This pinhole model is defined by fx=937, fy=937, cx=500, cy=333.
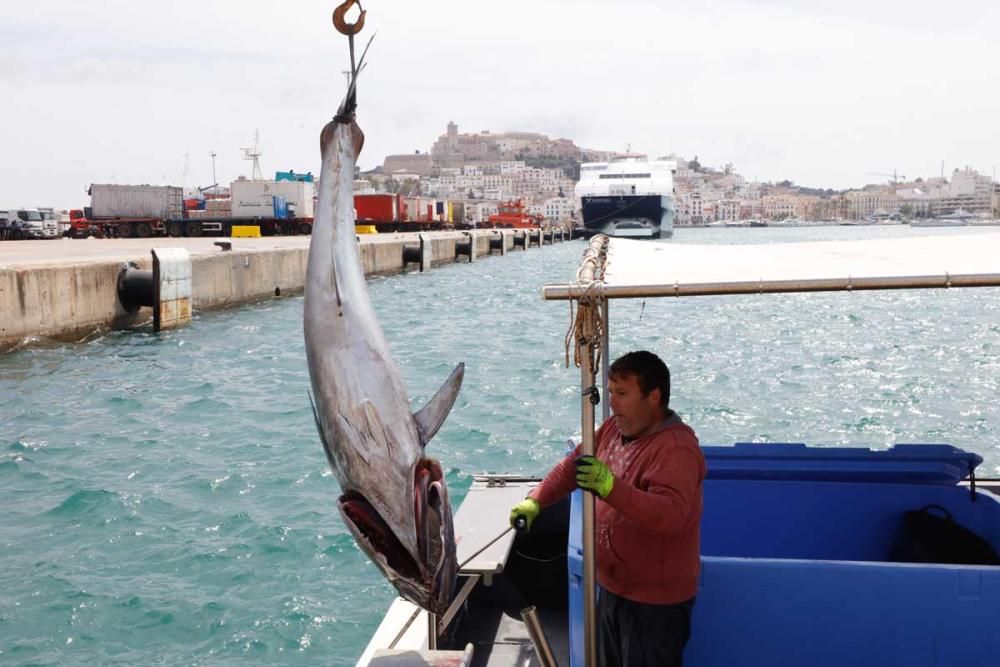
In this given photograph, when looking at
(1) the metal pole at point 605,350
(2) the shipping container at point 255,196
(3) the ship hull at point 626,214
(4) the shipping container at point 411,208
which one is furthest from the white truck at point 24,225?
(3) the ship hull at point 626,214

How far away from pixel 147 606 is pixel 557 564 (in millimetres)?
3978

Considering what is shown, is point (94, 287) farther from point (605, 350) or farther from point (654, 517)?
point (654, 517)

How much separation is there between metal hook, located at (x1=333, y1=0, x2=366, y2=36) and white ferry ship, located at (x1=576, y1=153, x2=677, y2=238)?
78.0 metres

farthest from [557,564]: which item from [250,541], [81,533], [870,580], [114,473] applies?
[114,473]

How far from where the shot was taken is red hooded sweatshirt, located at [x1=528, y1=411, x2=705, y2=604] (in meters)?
3.07

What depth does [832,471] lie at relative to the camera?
16.5 feet

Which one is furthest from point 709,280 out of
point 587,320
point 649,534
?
point 649,534

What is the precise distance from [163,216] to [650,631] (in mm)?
57650

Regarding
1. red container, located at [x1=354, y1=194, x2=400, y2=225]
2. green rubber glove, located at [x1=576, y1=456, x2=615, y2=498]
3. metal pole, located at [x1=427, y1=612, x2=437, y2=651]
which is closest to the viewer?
green rubber glove, located at [x1=576, y1=456, x2=615, y2=498]

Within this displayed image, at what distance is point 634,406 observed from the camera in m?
3.31

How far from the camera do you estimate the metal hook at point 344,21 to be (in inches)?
102

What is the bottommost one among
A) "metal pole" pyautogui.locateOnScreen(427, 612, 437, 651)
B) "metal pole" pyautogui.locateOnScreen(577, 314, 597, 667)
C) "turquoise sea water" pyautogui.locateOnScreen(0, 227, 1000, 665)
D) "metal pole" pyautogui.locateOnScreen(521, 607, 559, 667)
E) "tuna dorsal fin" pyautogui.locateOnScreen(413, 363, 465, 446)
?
"turquoise sea water" pyautogui.locateOnScreen(0, 227, 1000, 665)

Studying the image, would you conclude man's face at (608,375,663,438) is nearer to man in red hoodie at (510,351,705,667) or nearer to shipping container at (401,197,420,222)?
man in red hoodie at (510,351,705,667)

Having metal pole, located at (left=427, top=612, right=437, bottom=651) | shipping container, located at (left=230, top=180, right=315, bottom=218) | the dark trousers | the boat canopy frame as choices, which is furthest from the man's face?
shipping container, located at (left=230, top=180, right=315, bottom=218)
